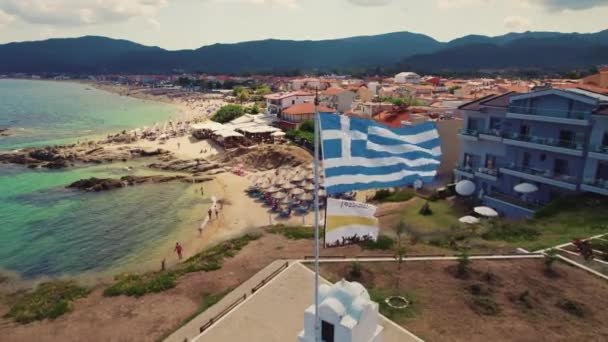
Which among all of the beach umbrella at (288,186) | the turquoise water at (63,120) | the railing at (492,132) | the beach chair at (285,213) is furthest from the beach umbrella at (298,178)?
the turquoise water at (63,120)

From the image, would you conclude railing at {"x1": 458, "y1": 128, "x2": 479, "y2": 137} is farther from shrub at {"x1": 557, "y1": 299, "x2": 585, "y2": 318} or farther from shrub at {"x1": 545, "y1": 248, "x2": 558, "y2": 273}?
shrub at {"x1": 557, "y1": 299, "x2": 585, "y2": 318}

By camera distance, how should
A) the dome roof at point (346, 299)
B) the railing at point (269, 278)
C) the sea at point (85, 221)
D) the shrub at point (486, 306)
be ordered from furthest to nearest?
the sea at point (85, 221), the railing at point (269, 278), the shrub at point (486, 306), the dome roof at point (346, 299)

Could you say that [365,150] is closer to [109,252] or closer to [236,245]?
[236,245]

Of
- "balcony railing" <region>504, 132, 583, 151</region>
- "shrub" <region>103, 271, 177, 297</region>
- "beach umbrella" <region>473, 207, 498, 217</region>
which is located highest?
"balcony railing" <region>504, 132, 583, 151</region>

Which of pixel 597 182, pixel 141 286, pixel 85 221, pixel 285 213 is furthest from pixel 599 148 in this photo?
pixel 85 221

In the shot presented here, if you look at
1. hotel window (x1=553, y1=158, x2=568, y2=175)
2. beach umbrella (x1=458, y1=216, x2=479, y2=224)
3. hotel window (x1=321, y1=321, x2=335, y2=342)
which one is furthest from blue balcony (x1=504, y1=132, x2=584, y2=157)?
hotel window (x1=321, y1=321, x2=335, y2=342)

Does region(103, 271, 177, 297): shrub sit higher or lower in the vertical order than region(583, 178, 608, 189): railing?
lower

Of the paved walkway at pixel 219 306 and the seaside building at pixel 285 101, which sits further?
the seaside building at pixel 285 101

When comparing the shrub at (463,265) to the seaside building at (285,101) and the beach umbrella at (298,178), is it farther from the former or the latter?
the seaside building at (285,101)
